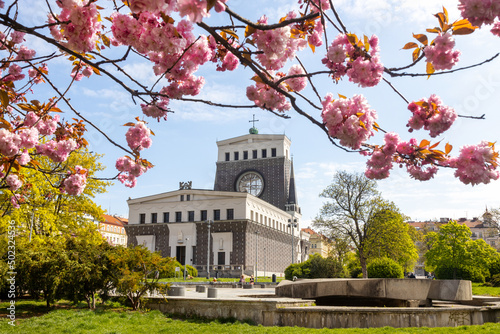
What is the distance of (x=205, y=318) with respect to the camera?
40.3 feet

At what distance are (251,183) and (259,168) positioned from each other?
3280 millimetres

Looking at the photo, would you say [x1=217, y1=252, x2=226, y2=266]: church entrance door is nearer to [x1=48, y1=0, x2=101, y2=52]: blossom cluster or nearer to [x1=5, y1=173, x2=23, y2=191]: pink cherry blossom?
[x1=5, y1=173, x2=23, y2=191]: pink cherry blossom

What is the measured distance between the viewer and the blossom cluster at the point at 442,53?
332 centimetres

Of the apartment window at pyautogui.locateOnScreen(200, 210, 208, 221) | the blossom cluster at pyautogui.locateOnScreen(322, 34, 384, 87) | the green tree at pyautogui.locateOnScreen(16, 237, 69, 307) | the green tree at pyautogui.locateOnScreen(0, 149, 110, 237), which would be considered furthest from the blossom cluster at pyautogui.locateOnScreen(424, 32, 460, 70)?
the apartment window at pyautogui.locateOnScreen(200, 210, 208, 221)

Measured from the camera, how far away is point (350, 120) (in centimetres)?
354

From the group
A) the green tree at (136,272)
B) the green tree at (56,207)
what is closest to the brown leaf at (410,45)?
the green tree at (136,272)

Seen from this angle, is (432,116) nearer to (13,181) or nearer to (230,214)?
(13,181)

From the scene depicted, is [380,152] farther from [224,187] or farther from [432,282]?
[224,187]

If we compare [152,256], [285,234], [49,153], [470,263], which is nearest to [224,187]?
[285,234]

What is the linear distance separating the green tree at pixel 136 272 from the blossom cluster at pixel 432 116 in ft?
37.6

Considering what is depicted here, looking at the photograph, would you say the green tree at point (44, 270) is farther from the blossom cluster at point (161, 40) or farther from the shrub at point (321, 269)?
the shrub at point (321, 269)

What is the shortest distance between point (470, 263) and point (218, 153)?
4508cm

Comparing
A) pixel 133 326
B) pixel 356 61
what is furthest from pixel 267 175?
pixel 356 61

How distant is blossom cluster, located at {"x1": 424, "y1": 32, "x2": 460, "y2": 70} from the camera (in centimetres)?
332
